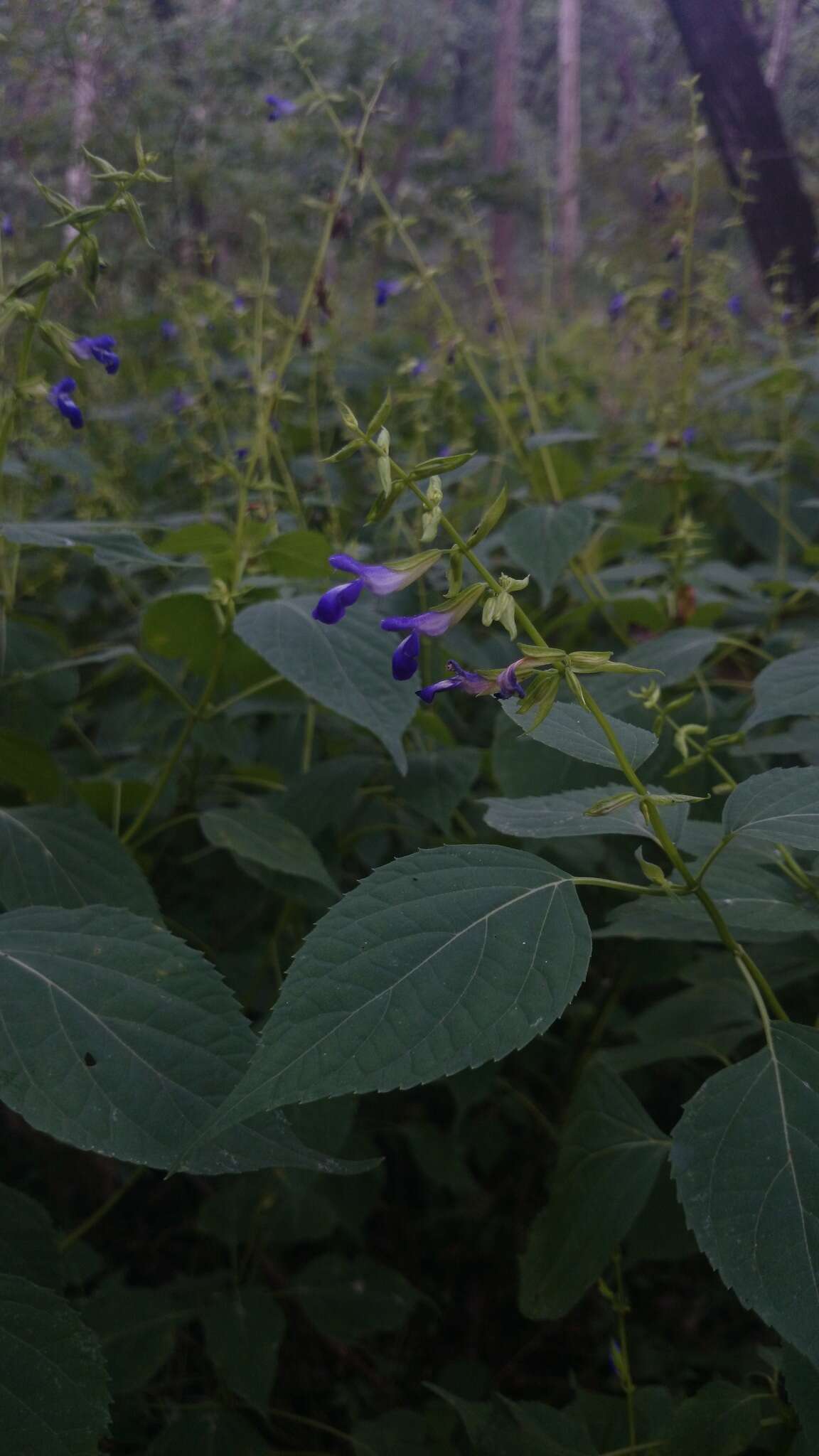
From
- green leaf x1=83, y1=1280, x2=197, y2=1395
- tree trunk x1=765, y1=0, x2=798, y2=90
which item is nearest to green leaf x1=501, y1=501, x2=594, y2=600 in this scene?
green leaf x1=83, y1=1280, x2=197, y2=1395

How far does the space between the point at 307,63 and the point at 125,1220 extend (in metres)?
2.69

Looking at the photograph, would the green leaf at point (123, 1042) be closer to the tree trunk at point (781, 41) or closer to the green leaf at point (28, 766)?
the green leaf at point (28, 766)

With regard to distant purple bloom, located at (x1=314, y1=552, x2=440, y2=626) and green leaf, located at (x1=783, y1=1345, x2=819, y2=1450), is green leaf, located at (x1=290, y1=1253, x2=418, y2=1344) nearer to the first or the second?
green leaf, located at (x1=783, y1=1345, x2=819, y2=1450)

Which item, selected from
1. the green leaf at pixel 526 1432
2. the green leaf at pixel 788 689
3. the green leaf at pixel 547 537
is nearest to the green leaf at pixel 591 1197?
the green leaf at pixel 526 1432

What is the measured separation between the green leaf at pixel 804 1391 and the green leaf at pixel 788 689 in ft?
2.34

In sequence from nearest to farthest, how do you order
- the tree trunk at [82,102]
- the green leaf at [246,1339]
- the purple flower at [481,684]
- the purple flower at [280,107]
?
the purple flower at [481,684]
the green leaf at [246,1339]
the purple flower at [280,107]
the tree trunk at [82,102]

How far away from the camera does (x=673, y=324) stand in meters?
3.08

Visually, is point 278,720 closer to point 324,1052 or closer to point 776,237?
point 324,1052

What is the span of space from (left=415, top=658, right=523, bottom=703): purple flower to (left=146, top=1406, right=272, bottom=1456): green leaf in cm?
131

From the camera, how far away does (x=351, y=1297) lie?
1.89 meters

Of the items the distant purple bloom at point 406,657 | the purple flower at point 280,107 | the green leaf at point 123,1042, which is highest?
the purple flower at point 280,107

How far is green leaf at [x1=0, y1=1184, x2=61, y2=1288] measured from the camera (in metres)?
1.21

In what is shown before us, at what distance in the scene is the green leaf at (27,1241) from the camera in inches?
47.7

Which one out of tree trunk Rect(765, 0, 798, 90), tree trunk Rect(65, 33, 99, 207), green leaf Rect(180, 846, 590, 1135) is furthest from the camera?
tree trunk Rect(65, 33, 99, 207)
